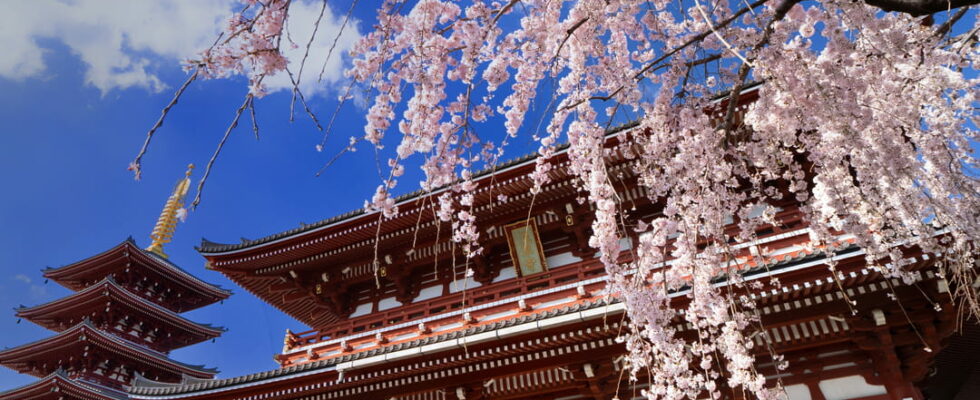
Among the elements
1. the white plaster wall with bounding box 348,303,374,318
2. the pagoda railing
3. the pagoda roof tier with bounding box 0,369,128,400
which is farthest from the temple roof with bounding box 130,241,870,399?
the pagoda roof tier with bounding box 0,369,128,400

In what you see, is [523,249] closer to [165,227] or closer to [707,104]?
[707,104]

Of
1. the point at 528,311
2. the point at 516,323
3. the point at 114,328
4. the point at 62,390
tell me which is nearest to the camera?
the point at 516,323

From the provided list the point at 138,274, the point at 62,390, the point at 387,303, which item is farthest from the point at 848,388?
the point at 138,274

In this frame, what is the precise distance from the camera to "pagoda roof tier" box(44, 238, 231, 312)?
737 inches

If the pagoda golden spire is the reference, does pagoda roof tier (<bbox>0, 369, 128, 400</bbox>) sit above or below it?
below

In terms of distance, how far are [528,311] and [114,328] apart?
55.0ft

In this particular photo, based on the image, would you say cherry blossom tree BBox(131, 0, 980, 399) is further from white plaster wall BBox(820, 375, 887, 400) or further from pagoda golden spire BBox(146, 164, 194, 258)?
pagoda golden spire BBox(146, 164, 194, 258)

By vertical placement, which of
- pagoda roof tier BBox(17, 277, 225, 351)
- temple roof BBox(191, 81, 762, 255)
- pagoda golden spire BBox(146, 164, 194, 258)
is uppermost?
pagoda golden spire BBox(146, 164, 194, 258)

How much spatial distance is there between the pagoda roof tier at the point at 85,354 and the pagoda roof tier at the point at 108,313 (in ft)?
4.24

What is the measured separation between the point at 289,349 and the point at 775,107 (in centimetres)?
816

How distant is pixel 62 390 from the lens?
14906 millimetres

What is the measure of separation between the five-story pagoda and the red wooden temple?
26.5ft

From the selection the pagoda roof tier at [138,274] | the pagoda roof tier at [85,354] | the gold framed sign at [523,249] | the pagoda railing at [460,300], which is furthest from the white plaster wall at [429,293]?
the pagoda roof tier at [138,274]

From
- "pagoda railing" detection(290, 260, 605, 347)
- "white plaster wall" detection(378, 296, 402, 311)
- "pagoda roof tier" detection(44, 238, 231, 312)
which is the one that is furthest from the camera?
"pagoda roof tier" detection(44, 238, 231, 312)
